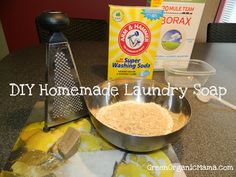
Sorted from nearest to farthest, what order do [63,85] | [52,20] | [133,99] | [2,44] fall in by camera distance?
1. [52,20]
2. [63,85]
3. [133,99]
4. [2,44]

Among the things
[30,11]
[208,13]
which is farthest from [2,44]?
[208,13]

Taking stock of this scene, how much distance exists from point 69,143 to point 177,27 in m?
0.62

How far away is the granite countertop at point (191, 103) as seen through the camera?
547 millimetres

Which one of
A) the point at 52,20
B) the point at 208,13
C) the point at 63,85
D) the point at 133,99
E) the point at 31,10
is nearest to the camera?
the point at 52,20

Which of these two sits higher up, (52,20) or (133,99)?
(52,20)

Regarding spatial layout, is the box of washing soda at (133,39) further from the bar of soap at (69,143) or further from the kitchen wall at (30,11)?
the kitchen wall at (30,11)

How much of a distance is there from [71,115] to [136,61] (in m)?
0.33

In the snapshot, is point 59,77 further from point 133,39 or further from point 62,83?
point 133,39

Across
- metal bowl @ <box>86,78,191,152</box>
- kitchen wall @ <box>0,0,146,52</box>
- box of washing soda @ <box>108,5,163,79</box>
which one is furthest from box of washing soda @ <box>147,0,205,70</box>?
kitchen wall @ <box>0,0,146,52</box>

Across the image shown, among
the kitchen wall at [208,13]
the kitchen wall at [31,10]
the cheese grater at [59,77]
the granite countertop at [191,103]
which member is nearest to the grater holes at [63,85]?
the cheese grater at [59,77]

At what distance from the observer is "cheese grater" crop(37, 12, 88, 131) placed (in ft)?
1.59

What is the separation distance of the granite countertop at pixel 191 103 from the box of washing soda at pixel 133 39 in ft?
0.41

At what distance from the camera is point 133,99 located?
0.73 m

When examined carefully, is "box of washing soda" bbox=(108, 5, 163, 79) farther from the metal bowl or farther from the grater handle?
the grater handle
